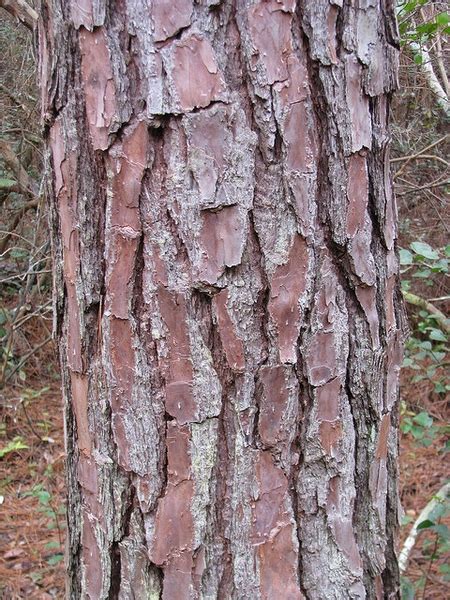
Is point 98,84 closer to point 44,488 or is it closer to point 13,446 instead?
point 44,488

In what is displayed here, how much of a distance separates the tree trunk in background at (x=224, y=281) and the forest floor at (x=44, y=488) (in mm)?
1570

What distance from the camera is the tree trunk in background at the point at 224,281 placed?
750mm

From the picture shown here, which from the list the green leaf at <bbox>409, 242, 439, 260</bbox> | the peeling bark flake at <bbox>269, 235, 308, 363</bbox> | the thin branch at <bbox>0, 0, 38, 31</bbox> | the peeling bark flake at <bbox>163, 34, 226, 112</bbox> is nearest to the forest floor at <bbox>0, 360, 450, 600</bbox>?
the green leaf at <bbox>409, 242, 439, 260</bbox>

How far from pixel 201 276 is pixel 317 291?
16cm

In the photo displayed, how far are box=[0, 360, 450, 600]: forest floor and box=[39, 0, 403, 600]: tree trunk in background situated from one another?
1.57 m

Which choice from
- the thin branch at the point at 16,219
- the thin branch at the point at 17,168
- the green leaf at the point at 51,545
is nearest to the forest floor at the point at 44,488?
the green leaf at the point at 51,545

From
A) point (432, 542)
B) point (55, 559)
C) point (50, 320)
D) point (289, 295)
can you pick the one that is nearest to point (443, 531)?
point (432, 542)

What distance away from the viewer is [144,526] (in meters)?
0.85

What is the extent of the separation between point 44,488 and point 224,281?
8.99 ft

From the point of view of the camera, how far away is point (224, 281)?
783 millimetres

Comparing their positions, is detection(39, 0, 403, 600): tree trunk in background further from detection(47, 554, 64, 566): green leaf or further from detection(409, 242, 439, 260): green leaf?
detection(47, 554, 64, 566): green leaf

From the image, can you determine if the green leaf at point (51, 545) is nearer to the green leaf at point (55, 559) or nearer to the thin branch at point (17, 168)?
the green leaf at point (55, 559)

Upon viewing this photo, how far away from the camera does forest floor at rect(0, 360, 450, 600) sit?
8.25ft

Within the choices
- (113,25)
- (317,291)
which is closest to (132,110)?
(113,25)
